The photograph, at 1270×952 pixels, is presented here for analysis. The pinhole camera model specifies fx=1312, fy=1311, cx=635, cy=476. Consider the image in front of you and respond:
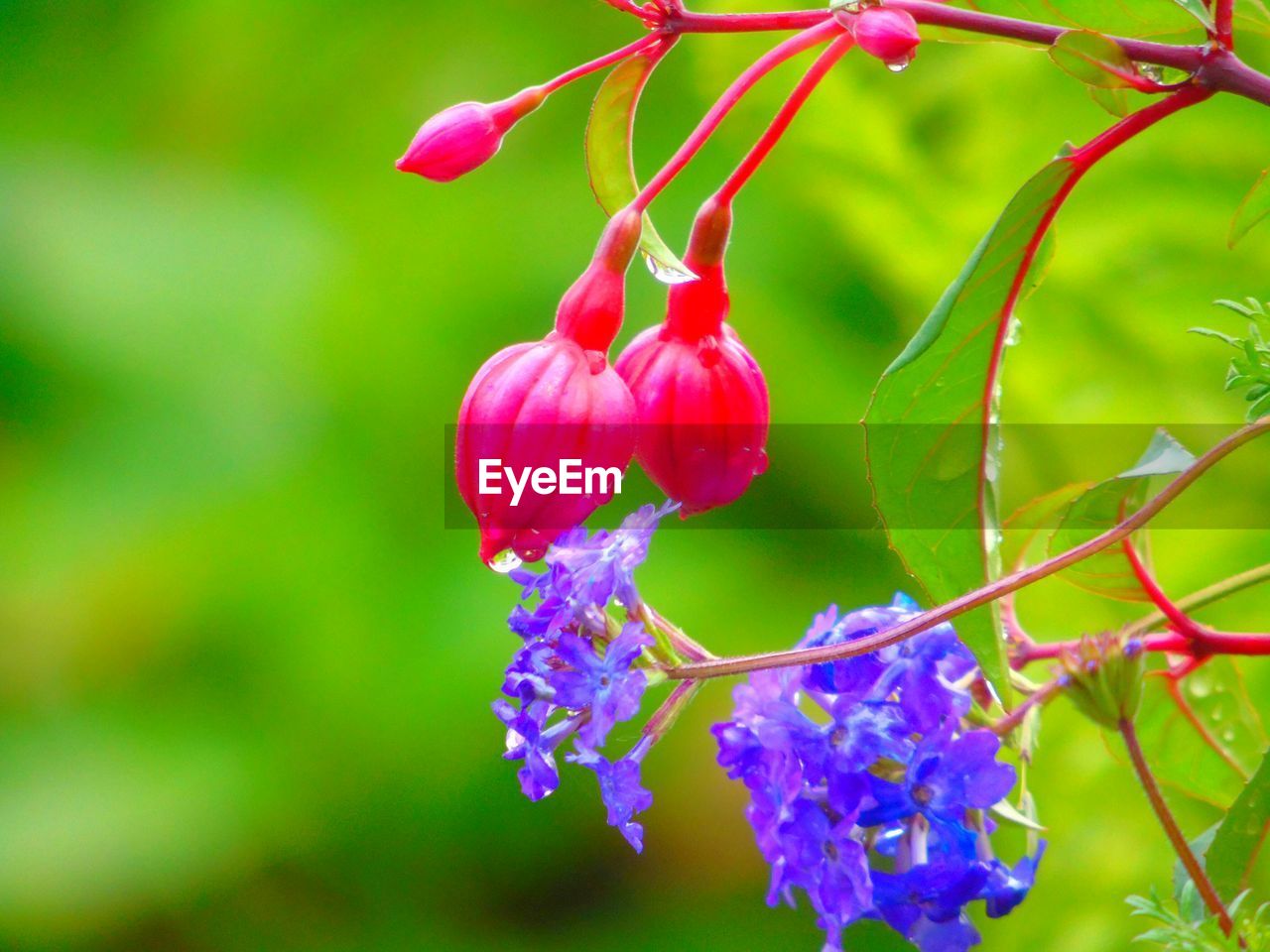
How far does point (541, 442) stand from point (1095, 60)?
177 millimetres

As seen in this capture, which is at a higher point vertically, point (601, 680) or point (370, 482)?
point (601, 680)

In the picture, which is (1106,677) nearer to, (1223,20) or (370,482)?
(1223,20)

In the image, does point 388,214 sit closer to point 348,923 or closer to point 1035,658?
point 348,923

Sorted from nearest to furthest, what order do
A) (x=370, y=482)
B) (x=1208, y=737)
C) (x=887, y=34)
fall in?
(x=887, y=34), (x=1208, y=737), (x=370, y=482)

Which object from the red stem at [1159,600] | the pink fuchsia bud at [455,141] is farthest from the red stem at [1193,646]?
the pink fuchsia bud at [455,141]

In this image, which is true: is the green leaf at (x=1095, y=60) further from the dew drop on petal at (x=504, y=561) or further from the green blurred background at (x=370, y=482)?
→ the green blurred background at (x=370, y=482)

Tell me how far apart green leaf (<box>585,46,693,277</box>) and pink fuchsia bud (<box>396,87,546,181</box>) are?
2 centimetres

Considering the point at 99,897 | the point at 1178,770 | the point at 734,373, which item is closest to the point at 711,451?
the point at 734,373

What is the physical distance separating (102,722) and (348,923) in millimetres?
309

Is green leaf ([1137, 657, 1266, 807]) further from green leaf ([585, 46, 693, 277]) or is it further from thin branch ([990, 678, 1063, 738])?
green leaf ([585, 46, 693, 277])

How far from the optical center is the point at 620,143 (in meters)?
0.40

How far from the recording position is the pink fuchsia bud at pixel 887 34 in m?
0.31

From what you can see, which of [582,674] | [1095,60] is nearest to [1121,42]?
[1095,60]

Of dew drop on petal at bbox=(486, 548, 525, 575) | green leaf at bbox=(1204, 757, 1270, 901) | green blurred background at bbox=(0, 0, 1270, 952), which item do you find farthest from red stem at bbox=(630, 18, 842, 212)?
green blurred background at bbox=(0, 0, 1270, 952)
